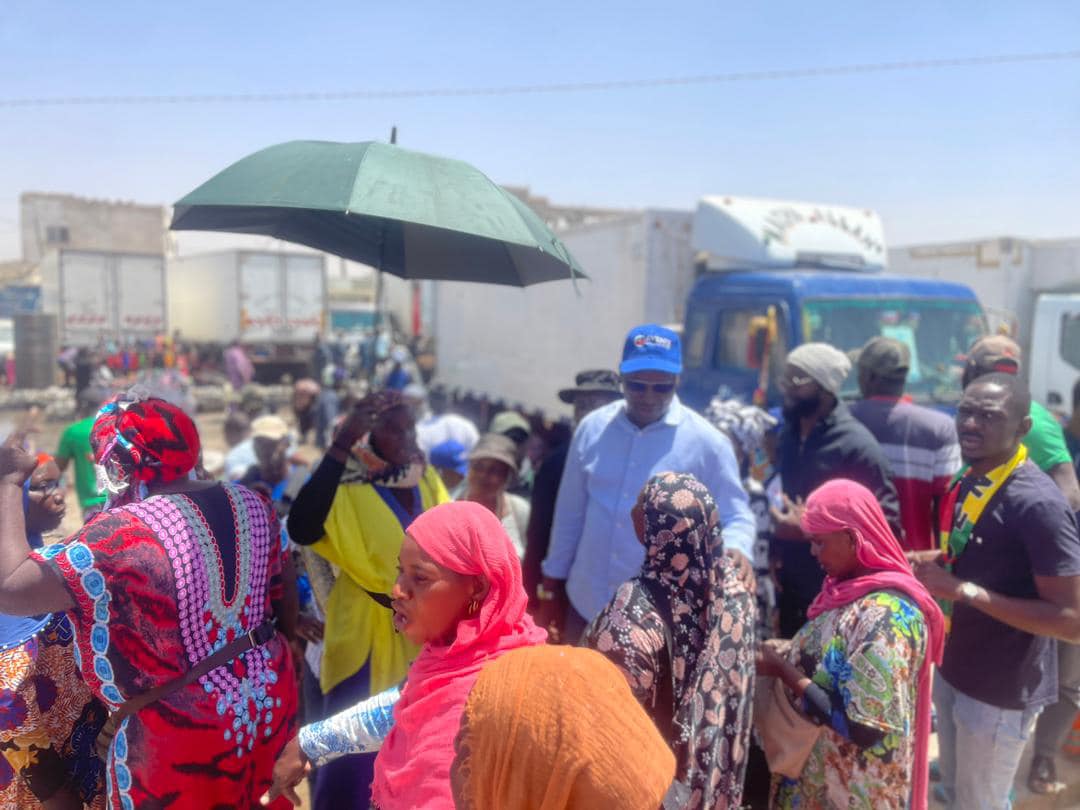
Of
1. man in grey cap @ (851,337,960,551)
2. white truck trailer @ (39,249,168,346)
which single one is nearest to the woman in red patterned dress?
man in grey cap @ (851,337,960,551)

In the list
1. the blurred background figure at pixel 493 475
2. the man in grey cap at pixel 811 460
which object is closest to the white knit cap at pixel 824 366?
the man in grey cap at pixel 811 460

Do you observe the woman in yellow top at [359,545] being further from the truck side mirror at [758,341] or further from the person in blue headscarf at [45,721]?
the truck side mirror at [758,341]

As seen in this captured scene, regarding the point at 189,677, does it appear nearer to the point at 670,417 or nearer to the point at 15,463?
the point at 15,463

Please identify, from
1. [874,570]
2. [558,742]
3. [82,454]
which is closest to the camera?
[558,742]

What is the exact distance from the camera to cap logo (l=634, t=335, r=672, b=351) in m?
3.14

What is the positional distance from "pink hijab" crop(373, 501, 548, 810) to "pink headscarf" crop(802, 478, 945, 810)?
1.03 metres

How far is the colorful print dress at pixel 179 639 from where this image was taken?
76.6 inches

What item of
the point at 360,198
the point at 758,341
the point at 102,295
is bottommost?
the point at 758,341

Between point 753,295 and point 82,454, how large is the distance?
4873 mm

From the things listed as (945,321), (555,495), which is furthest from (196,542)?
(945,321)

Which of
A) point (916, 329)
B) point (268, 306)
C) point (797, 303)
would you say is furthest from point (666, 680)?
point (268, 306)

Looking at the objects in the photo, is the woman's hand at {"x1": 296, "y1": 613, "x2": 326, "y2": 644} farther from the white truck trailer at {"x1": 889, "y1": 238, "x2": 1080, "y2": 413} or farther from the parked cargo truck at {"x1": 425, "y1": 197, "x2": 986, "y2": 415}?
the white truck trailer at {"x1": 889, "y1": 238, "x2": 1080, "y2": 413}

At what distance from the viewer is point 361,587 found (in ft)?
8.98

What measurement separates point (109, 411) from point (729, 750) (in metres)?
1.93
